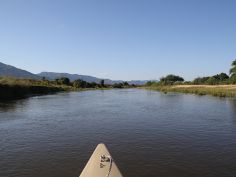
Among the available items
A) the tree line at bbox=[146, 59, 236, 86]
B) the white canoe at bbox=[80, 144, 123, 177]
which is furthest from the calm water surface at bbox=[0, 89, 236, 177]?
the tree line at bbox=[146, 59, 236, 86]

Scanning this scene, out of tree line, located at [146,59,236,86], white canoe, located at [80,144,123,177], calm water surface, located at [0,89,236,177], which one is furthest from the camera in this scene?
tree line, located at [146,59,236,86]

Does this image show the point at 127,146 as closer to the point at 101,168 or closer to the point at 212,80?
the point at 101,168

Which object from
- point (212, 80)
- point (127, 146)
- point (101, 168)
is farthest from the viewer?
point (212, 80)

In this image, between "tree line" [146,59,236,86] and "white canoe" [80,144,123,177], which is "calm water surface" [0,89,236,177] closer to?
"white canoe" [80,144,123,177]

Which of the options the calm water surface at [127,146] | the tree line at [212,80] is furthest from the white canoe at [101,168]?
the tree line at [212,80]

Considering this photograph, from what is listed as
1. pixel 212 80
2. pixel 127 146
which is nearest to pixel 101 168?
pixel 127 146

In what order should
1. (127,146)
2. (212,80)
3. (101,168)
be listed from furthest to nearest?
(212,80)
(127,146)
(101,168)

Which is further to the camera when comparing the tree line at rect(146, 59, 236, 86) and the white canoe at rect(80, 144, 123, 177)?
the tree line at rect(146, 59, 236, 86)

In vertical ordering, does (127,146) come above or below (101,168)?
below

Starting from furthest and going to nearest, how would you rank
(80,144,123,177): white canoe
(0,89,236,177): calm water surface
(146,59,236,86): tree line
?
(146,59,236,86): tree line, (0,89,236,177): calm water surface, (80,144,123,177): white canoe

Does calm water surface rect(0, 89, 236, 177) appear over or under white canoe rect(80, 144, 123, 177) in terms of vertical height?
under

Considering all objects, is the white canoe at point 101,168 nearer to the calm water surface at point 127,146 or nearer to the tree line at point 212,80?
the calm water surface at point 127,146

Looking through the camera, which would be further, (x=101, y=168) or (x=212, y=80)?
(x=212, y=80)

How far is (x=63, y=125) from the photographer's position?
83.9 feet
